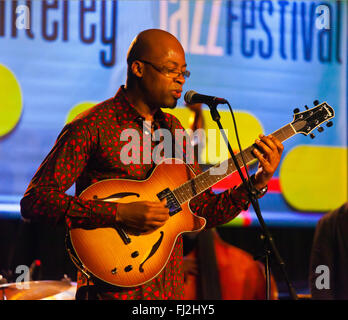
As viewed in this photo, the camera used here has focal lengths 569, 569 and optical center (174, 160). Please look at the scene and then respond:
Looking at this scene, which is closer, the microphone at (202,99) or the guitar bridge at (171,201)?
the microphone at (202,99)

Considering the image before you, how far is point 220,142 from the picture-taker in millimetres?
4434

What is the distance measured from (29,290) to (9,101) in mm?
1601

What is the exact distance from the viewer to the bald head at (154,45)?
2576 mm

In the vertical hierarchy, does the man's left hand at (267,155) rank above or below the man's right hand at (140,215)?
above

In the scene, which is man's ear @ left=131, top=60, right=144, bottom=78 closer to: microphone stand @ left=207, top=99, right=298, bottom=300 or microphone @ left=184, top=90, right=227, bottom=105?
microphone @ left=184, top=90, right=227, bottom=105

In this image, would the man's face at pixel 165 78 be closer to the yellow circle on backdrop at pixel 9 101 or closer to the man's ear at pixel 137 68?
the man's ear at pixel 137 68

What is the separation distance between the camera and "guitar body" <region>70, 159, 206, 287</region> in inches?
91.7

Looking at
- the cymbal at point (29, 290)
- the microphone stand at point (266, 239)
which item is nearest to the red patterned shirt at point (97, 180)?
the microphone stand at point (266, 239)

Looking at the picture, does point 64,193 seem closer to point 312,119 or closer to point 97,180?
point 97,180

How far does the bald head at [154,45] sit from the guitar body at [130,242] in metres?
0.51

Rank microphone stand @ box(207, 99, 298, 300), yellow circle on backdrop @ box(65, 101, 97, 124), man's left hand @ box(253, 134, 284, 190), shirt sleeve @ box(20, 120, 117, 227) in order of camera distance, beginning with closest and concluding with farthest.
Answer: microphone stand @ box(207, 99, 298, 300)
shirt sleeve @ box(20, 120, 117, 227)
man's left hand @ box(253, 134, 284, 190)
yellow circle on backdrop @ box(65, 101, 97, 124)

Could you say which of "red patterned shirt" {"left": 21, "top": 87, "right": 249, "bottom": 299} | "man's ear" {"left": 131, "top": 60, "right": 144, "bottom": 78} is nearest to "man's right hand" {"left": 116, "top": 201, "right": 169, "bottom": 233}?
"red patterned shirt" {"left": 21, "top": 87, "right": 249, "bottom": 299}

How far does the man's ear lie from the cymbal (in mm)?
1334
